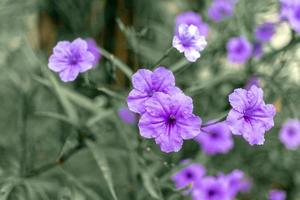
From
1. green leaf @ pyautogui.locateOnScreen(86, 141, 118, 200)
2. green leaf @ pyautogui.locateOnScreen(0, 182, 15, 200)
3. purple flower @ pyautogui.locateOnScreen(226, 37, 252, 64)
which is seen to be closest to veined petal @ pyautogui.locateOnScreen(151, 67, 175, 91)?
green leaf @ pyautogui.locateOnScreen(86, 141, 118, 200)

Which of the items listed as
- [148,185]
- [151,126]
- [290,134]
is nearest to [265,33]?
[290,134]

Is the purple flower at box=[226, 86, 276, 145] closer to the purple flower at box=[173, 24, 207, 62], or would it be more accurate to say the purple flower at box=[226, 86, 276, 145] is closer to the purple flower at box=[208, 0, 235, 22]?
the purple flower at box=[173, 24, 207, 62]

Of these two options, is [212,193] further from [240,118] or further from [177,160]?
[240,118]

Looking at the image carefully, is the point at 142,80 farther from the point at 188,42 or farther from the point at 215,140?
the point at 215,140

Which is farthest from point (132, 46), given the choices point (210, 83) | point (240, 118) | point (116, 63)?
point (240, 118)

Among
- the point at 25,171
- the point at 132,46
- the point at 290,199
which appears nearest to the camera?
the point at 132,46
